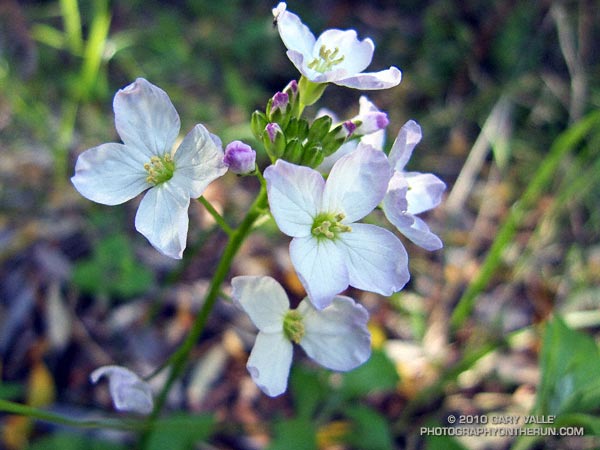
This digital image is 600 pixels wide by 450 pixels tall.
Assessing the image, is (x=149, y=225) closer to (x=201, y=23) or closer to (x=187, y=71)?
(x=187, y=71)

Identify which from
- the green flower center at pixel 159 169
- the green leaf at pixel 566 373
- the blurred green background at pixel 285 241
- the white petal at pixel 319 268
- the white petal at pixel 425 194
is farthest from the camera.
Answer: the blurred green background at pixel 285 241

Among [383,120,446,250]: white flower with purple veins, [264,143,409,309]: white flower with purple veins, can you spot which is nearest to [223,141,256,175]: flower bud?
[264,143,409,309]: white flower with purple veins

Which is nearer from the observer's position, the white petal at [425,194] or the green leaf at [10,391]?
the white petal at [425,194]

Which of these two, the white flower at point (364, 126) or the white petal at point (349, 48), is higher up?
the white petal at point (349, 48)

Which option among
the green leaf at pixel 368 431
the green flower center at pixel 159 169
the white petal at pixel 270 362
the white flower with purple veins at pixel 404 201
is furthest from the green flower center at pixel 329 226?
the green leaf at pixel 368 431

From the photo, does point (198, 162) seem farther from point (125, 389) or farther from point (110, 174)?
point (125, 389)

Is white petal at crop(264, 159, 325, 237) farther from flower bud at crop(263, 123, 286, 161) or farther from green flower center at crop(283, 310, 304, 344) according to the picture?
green flower center at crop(283, 310, 304, 344)

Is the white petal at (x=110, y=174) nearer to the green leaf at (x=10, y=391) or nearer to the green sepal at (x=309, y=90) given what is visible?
the green sepal at (x=309, y=90)
